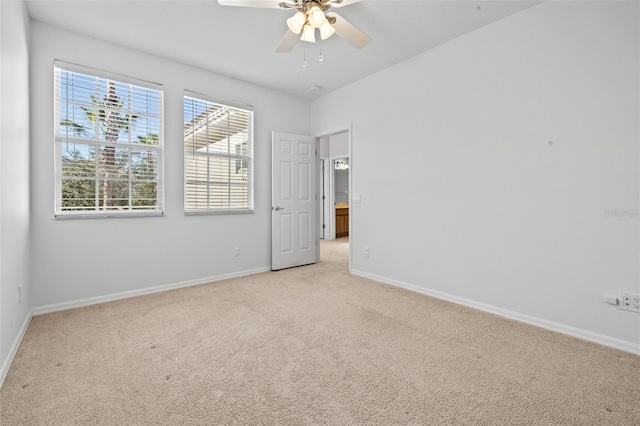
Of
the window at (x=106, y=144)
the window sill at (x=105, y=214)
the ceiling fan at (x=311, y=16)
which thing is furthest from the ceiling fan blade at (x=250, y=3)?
the window sill at (x=105, y=214)

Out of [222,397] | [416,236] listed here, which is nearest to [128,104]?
[222,397]

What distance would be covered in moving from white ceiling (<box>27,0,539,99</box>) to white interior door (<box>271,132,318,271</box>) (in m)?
1.21

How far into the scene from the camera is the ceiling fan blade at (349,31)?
225 centimetres

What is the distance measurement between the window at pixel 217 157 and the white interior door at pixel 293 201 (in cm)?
42

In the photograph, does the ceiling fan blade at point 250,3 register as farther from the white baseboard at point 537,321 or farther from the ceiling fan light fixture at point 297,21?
the white baseboard at point 537,321

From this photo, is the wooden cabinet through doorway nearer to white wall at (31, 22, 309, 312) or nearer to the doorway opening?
the doorway opening

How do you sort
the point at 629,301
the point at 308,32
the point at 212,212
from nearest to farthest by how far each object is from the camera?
the point at 629,301 → the point at 308,32 → the point at 212,212

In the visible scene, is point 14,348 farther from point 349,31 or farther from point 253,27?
point 349,31

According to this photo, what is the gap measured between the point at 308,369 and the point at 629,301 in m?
2.32

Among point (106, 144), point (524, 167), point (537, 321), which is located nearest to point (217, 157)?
point (106, 144)

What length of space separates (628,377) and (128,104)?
186 inches

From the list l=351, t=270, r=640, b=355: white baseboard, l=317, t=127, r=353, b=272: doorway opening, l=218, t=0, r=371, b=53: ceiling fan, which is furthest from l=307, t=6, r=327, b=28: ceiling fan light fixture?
l=317, t=127, r=353, b=272: doorway opening

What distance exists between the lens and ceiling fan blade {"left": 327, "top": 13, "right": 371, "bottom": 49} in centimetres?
225

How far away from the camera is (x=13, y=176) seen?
6.77ft
